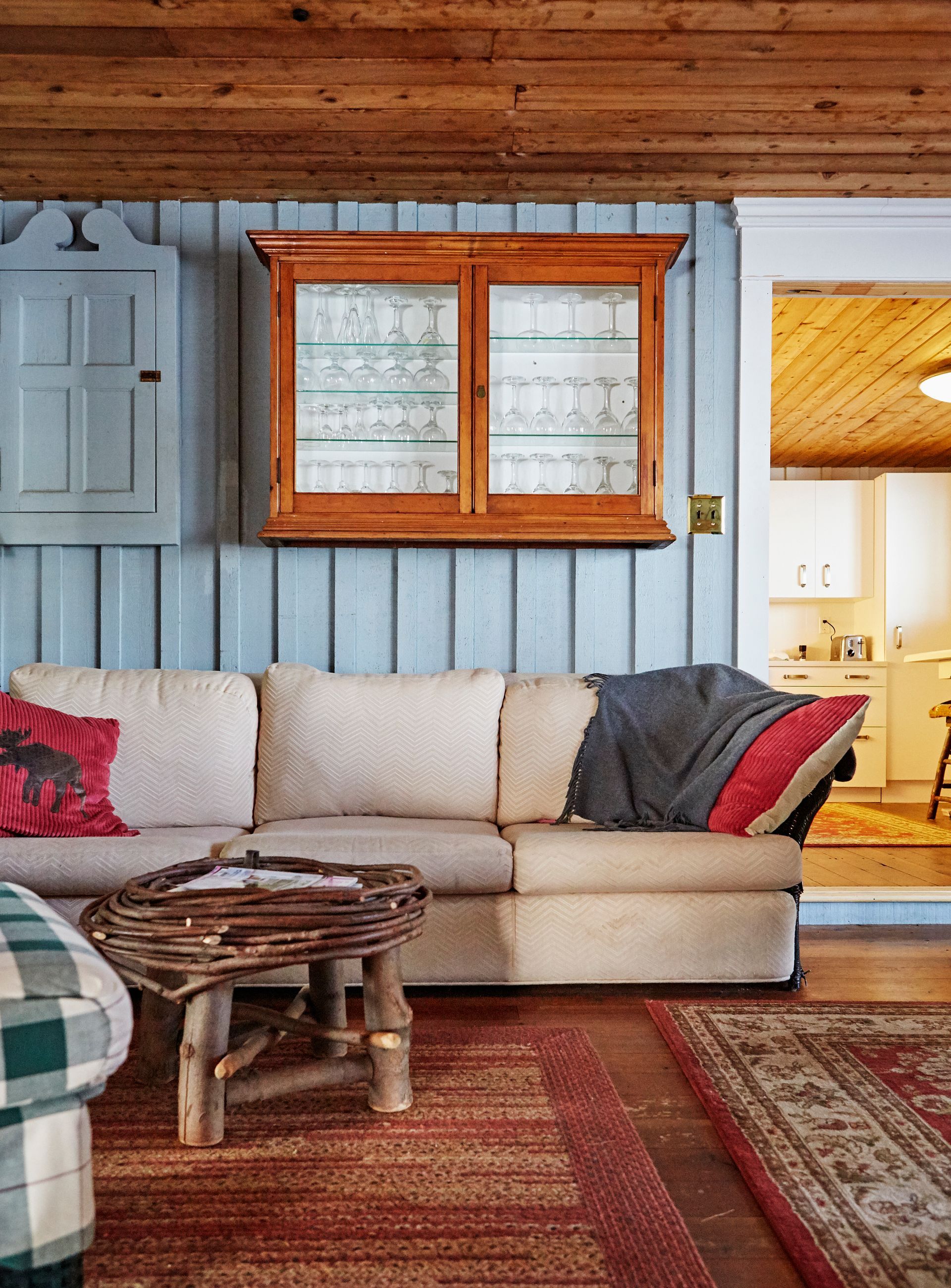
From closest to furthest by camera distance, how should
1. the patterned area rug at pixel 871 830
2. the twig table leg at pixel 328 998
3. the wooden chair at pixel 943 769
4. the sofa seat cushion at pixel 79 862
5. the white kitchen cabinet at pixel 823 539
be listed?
the twig table leg at pixel 328 998 < the sofa seat cushion at pixel 79 862 < the patterned area rug at pixel 871 830 < the wooden chair at pixel 943 769 < the white kitchen cabinet at pixel 823 539

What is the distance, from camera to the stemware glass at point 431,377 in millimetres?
3098

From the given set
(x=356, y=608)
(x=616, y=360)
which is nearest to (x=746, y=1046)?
(x=356, y=608)

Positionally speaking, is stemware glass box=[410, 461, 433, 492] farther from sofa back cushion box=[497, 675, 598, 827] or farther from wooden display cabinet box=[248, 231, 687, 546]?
sofa back cushion box=[497, 675, 598, 827]

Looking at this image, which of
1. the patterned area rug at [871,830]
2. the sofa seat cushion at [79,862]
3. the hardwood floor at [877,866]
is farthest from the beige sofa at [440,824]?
the patterned area rug at [871,830]

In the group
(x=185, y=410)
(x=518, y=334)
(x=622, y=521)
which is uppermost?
(x=518, y=334)

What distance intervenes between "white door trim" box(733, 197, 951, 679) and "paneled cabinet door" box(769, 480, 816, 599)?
3.68 metres

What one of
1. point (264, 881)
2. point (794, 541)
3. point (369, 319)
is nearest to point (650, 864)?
point (264, 881)

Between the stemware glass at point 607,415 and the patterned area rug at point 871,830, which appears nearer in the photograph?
the stemware glass at point 607,415

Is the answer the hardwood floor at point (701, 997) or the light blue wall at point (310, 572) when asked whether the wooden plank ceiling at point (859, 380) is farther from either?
the hardwood floor at point (701, 997)

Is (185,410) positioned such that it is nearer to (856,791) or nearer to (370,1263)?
(370,1263)

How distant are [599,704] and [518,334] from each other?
1.22 meters

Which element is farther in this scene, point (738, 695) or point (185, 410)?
point (185, 410)

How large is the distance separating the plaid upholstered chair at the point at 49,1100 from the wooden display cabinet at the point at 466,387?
6.59 ft

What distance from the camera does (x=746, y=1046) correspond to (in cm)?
203
